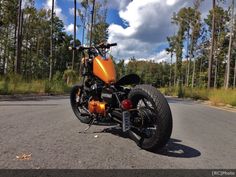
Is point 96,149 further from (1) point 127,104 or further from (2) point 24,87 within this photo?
(2) point 24,87

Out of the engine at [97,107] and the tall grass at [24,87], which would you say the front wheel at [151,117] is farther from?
the tall grass at [24,87]

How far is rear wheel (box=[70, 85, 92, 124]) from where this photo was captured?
712 cm

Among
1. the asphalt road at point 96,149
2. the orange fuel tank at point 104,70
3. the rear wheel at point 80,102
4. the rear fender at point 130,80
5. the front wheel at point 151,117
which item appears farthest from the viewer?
the rear wheel at point 80,102

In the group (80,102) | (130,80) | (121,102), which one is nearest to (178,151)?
(121,102)

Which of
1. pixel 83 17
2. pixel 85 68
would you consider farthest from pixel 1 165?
pixel 83 17

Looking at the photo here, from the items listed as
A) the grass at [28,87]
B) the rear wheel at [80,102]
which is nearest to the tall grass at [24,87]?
the grass at [28,87]

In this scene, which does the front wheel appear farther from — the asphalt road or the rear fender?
the rear fender

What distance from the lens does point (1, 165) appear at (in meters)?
3.87

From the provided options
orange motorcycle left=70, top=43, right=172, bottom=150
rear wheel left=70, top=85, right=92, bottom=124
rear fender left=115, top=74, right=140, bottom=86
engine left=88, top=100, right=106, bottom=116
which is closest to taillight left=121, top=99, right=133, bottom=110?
orange motorcycle left=70, top=43, right=172, bottom=150

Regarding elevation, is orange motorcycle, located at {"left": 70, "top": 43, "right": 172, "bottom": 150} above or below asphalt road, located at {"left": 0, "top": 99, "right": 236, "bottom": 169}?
above

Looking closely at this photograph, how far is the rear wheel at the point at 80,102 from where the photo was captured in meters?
7.12

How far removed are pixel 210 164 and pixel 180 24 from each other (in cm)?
5207

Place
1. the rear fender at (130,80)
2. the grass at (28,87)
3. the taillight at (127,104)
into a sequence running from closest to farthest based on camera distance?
the taillight at (127,104) → the rear fender at (130,80) → the grass at (28,87)

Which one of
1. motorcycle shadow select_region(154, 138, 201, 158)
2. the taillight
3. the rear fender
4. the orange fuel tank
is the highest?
the orange fuel tank
